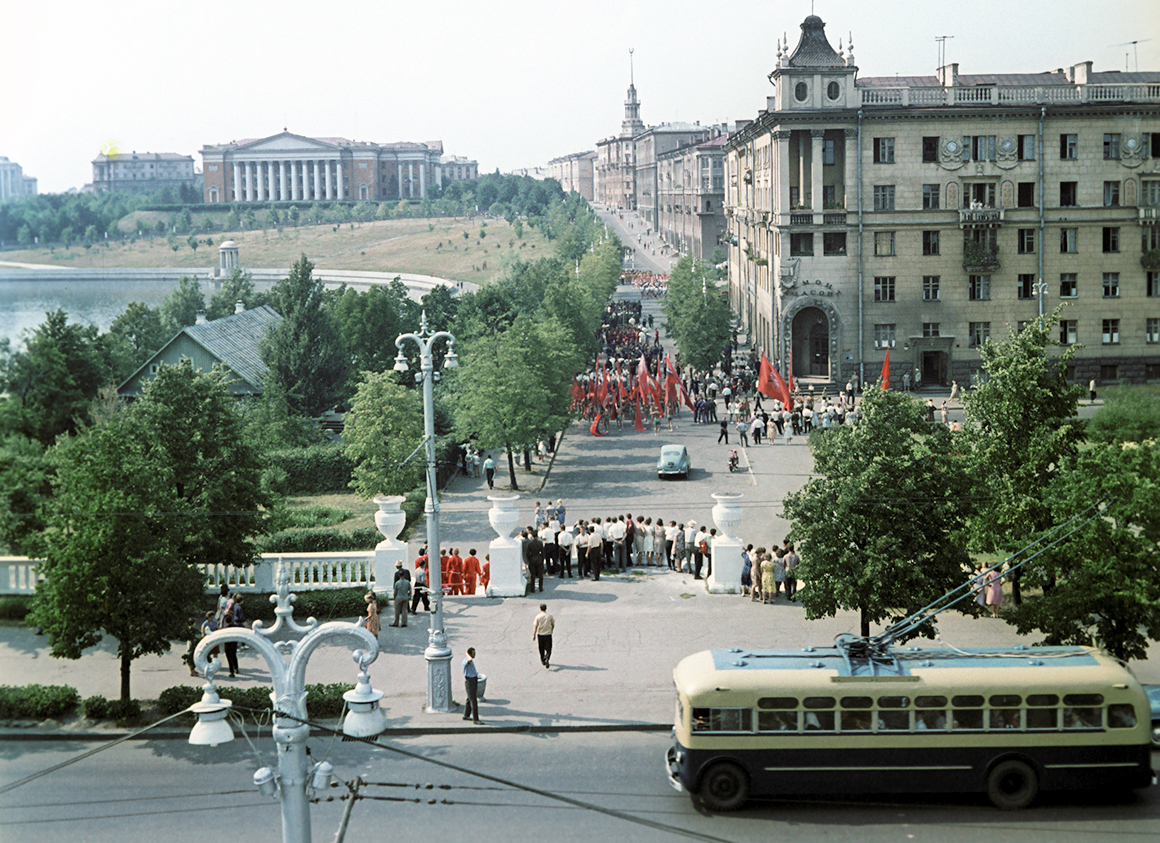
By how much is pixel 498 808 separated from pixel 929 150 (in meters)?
53.3

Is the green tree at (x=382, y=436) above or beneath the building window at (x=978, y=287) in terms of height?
beneath

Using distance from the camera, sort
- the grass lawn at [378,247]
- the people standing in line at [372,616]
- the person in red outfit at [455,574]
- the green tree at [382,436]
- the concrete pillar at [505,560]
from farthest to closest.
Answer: the grass lawn at [378,247]
the green tree at [382,436]
the person in red outfit at [455,574]
the concrete pillar at [505,560]
the people standing in line at [372,616]

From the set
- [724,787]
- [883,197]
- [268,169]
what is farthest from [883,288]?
[268,169]

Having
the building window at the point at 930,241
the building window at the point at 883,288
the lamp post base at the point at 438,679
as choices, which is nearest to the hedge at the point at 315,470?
the lamp post base at the point at 438,679

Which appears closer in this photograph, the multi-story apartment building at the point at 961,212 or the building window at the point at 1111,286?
the multi-story apartment building at the point at 961,212

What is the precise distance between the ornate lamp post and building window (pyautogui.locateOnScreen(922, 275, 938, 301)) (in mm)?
55340

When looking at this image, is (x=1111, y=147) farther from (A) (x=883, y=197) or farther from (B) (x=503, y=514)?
(B) (x=503, y=514)

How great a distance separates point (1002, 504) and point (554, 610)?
10.3 meters

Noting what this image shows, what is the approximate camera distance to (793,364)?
67.6 meters

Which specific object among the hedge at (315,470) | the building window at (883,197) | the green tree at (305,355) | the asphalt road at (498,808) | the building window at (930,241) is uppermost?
the building window at (883,197)

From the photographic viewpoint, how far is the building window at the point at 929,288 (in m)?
63.8

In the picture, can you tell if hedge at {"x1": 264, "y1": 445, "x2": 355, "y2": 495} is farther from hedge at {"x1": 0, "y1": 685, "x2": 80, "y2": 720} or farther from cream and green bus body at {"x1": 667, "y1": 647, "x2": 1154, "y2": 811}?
cream and green bus body at {"x1": 667, "y1": 647, "x2": 1154, "y2": 811}

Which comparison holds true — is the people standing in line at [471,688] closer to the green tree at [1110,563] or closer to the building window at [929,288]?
the green tree at [1110,563]

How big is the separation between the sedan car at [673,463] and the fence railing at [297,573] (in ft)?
56.8
